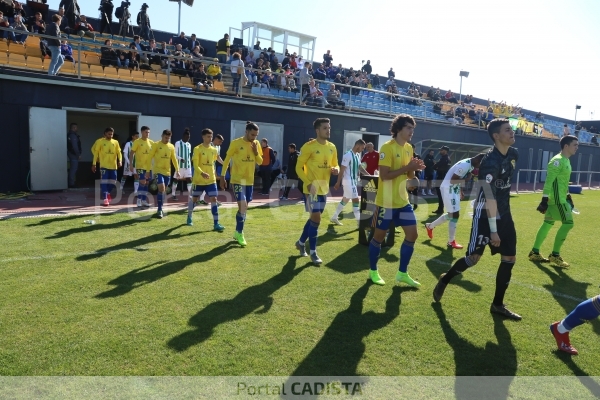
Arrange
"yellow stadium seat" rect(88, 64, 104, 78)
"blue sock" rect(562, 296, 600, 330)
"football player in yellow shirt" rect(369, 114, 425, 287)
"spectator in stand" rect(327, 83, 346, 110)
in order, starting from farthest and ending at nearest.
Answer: "spectator in stand" rect(327, 83, 346, 110) → "yellow stadium seat" rect(88, 64, 104, 78) → "football player in yellow shirt" rect(369, 114, 425, 287) → "blue sock" rect(562, 296, 600, 330)

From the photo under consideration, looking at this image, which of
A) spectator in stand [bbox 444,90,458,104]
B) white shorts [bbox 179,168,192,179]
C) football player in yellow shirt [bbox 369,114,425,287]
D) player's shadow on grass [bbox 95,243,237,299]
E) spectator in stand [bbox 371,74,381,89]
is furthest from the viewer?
spectator in stand [bbox 444,90,458,104]

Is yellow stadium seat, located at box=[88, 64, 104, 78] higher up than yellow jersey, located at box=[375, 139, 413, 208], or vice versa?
yellow stadium seat, located at box=[88, 64, 104, 78]

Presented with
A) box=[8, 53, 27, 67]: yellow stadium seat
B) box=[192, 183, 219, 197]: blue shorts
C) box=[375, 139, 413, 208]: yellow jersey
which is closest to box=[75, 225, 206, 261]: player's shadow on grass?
box=[192, 183, 219, 197]: blue shorts

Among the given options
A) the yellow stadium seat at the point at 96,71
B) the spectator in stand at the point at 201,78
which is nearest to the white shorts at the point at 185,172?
the spectator in stand at the point at 201,78

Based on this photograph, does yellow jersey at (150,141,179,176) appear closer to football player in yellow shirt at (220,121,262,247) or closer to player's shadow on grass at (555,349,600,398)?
football player in yellow shirt at (220,121,262,247)

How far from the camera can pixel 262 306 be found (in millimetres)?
4707

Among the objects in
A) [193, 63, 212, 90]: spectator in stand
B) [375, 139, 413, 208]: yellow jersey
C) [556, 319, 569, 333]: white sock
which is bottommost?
[556, 319, 569, 333]: white sock

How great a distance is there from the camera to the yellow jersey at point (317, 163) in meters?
6.70

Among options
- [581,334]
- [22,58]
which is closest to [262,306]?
[581,334]

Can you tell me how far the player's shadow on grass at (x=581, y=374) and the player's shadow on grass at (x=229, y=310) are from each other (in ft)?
9.21

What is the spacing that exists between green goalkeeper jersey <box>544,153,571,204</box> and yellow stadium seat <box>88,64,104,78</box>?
1309 cm

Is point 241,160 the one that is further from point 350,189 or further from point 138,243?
point 350,189

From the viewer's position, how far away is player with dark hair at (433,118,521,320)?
449 cm

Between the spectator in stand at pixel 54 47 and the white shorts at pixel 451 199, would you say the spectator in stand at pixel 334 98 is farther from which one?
the white shorts at pixel 451 199
